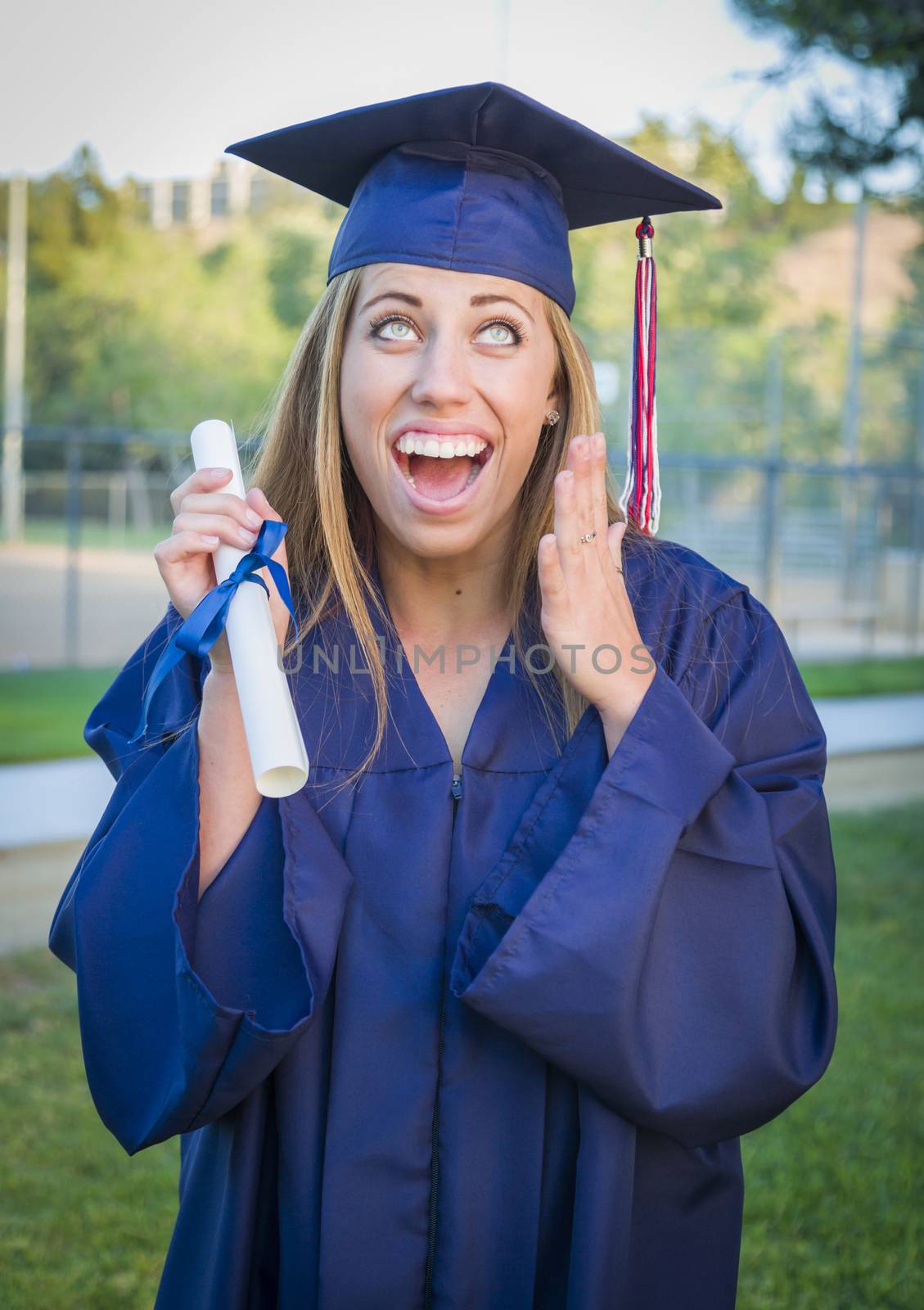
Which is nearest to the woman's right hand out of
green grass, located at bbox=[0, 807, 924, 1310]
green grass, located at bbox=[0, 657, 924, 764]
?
green grass, located at bbox=[0, 807, 924, 1310]

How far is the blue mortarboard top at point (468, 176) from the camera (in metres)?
1.98

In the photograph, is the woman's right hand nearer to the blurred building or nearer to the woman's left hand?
the woman's left hand

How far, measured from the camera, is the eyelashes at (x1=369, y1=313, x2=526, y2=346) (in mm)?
1999

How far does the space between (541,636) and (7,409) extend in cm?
3981

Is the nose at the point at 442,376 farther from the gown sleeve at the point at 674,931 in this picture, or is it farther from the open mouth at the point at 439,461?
the gown sleeve at the point at 674,931

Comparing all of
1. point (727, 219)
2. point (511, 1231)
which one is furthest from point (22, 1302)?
point (727, 219)

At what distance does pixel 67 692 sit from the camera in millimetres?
10703

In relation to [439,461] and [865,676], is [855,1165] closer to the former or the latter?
[439,461]

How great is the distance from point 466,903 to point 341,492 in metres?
0.73

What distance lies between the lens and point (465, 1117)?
1.82 metres

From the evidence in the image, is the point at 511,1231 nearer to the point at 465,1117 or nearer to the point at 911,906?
the point at 465,1117

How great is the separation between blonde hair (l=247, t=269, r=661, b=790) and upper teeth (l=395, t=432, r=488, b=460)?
0.22 meters

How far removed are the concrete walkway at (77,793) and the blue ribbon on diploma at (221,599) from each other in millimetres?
3953

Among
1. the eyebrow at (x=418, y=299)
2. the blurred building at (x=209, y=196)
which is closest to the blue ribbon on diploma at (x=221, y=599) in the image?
the eyebrow at (x=418, y=299)
